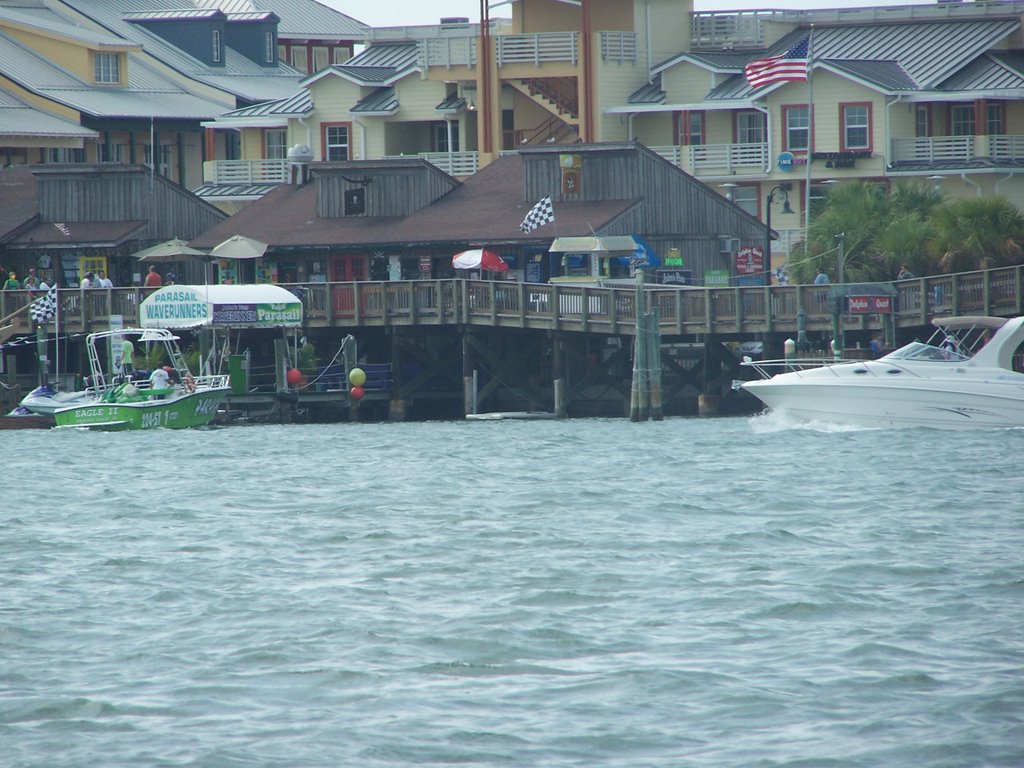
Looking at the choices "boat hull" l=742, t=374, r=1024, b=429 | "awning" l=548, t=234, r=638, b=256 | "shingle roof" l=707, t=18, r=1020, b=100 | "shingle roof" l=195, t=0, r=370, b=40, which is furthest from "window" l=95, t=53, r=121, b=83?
"boat hull" l=742, t=374, r=1024, b=429

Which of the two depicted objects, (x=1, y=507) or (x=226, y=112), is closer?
(x=1, y=507)

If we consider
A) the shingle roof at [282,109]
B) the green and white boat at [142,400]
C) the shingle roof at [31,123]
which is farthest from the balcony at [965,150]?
the shingle roof at [31,123]

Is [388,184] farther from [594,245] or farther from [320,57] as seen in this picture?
[320,57]

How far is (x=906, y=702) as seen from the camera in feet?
52.0

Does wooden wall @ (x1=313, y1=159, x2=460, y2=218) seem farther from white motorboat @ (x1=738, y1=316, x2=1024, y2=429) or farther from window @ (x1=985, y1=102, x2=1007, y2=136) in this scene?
white motorboat @ (x1=738, y1=316, x2=1024, y2=429)

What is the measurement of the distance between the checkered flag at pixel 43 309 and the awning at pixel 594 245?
12665 mm

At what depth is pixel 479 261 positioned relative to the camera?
48969 mm

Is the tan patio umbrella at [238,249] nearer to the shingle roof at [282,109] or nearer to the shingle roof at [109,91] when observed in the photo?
the shingle roof at [282,109]

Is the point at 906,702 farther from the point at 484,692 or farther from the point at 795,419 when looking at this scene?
the point at 795,419

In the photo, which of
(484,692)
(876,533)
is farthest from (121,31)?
(484,692)

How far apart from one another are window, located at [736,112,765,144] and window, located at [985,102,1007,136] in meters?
7.07

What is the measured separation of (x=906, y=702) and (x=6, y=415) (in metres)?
33.9

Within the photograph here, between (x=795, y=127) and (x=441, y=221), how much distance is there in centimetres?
1237

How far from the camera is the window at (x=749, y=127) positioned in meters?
60.7
